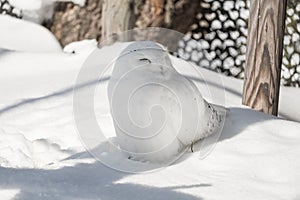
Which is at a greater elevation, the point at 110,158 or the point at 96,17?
the point at 96,17

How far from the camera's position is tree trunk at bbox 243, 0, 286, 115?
3.29m

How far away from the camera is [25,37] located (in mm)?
4809

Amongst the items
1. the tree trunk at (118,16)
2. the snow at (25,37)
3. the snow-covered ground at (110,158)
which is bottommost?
the snow-covered ground at (110,158)

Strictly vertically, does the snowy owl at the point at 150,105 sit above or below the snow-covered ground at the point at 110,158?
above

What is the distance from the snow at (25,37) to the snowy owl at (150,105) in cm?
219

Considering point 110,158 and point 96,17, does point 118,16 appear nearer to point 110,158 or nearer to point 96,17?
point 96,17

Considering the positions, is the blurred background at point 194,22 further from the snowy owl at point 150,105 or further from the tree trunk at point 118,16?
the snowy owl at point 150,105

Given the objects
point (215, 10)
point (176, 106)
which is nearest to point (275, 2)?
point (176, 106)

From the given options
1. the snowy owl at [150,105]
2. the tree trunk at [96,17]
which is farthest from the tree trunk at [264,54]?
the tree trunk at [96,17]

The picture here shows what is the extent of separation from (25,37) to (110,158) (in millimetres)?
2538

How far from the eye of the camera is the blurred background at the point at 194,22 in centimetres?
518

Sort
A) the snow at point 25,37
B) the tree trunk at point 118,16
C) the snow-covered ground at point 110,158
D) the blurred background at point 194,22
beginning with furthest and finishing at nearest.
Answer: the blurred background at point 194,22 < the snow at point 25,37 < the tree trunk at point 118,16 < the snow-covered ground at point 110,158

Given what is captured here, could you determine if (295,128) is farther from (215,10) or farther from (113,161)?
(215,10)

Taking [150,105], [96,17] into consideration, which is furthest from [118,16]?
[150,105]
